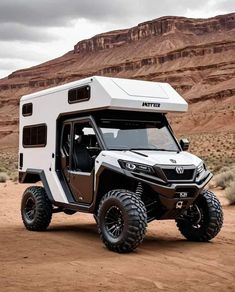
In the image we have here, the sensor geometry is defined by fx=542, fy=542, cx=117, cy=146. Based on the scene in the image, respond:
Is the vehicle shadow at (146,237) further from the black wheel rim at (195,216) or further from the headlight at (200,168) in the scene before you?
the headlight at (200,168)

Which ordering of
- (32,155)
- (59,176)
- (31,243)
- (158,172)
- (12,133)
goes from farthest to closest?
(12,133), (32,155), (59,176), (31,243), (158,172)

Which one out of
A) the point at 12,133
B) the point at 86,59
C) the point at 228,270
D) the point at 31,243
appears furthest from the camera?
the point at 86,59

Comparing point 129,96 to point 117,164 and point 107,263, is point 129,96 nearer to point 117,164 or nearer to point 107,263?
point 117,164

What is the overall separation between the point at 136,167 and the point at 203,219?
1915 mm

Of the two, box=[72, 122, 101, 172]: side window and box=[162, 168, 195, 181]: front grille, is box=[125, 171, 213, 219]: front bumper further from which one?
box=[72, 122, 101, 172]: side window

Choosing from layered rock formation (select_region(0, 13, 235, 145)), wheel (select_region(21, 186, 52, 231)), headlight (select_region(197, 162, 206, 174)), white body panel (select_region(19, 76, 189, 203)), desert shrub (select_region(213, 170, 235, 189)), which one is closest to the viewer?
headlight (select_region(197, 162, 206, 174))

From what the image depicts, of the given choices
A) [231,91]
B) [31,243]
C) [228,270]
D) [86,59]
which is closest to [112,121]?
[31,243]

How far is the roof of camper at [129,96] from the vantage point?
9172 mm

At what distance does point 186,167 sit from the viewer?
28.7ft

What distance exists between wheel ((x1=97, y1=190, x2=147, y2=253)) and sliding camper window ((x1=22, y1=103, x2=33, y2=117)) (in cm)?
378

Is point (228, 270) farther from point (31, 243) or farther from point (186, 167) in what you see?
point (31, 243)

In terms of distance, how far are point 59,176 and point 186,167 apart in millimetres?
2929

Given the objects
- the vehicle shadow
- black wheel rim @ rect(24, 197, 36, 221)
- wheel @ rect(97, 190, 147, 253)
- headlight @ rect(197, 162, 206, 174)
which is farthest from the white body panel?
the vehicle shadow

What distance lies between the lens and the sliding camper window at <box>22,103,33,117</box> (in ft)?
38.8
